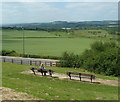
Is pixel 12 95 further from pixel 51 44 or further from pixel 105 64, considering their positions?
pixel 51 44

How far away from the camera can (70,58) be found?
92.6 feet

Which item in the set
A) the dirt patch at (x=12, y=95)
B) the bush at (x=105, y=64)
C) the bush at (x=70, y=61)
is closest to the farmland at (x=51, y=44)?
the bush at (x=70, y=61)

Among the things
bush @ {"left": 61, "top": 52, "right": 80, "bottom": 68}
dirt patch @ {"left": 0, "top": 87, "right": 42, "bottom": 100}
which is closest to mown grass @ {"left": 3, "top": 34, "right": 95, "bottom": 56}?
bush @ {"left": 61, "top": 52, "right": 80, "bottom": 68}

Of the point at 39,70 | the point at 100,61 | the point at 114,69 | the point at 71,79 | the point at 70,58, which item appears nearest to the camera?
the point at 71,79

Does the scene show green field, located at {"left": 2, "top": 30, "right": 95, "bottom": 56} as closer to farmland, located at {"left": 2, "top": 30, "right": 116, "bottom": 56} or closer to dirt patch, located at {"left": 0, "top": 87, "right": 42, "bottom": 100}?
farmland, located at {"left": 2, "top": 30, "right": 116, "bottom": 56}

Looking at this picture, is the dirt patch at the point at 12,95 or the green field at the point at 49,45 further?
the green field at the point at 49,45

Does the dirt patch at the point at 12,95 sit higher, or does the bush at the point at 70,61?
the dirt patch at the point at 12,95

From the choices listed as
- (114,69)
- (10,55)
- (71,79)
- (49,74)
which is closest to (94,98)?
(71,79)

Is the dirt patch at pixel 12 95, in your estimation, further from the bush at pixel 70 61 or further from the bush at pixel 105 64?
the bush at pixel 70 61

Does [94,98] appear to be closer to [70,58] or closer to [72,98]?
[72,98]

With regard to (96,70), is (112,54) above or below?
above

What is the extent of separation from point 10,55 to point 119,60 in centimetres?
3225

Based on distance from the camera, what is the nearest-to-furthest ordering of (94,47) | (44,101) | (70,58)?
(44,101), (70,58), (94,47)

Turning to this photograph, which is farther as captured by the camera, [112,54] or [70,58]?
[70,58]
